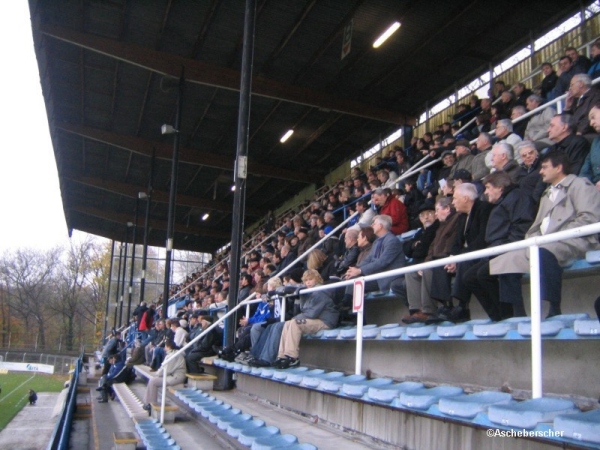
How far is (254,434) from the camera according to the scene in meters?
4.29

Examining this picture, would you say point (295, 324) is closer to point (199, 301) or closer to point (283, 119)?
point (199, 301)

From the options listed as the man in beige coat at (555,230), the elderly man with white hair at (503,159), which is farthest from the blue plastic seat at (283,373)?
the elderly man with white hair at (503,159)

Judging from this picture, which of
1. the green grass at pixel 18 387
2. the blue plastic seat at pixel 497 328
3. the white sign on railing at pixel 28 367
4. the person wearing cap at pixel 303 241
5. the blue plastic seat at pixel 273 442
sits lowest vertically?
the green grass at pixel 18 387

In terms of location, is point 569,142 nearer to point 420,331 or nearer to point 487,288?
Result: point 487,288

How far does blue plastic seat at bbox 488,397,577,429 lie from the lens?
7.59 ft

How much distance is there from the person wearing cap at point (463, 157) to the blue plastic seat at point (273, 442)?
422 cm

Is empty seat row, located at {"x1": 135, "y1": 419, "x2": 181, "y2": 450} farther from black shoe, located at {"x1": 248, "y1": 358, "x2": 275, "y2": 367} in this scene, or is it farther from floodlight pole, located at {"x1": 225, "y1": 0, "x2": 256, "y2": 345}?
floodlight pole, located at {"x1": 225, "y1": 0, "x2": 256, "y2": 345}

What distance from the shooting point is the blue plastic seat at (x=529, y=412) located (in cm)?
231

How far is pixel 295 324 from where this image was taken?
556 centimetres

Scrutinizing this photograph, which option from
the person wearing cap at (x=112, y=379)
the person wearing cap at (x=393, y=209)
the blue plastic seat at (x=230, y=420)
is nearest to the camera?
the blue plastic seat at (x=230, y=420)

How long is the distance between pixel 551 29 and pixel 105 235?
29.5m

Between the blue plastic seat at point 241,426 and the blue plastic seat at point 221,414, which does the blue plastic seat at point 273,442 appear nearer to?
the blue plastic seat at point 241,426

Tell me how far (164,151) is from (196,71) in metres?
6.40

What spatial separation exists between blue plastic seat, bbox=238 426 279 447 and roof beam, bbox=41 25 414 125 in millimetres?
10315
